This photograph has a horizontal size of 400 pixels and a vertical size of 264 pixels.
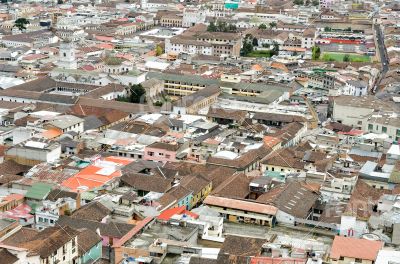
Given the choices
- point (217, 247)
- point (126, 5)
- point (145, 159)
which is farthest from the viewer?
point (126, 5)

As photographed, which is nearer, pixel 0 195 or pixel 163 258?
pixel 163 258

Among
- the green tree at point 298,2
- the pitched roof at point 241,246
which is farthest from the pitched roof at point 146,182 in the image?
the green tree at point 298,2

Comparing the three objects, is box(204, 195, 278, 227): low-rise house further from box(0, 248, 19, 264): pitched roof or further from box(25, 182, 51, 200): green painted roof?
box(0, 248, 19, 264): pitched roof

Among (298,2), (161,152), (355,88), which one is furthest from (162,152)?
(298,2)

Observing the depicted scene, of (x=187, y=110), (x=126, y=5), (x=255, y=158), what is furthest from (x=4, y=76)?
(x=126, y=5)

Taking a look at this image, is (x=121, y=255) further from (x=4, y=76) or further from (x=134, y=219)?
(x=4, y=76)

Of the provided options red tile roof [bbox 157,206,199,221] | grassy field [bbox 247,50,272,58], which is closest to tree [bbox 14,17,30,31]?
grassy field [bbox 247,50,272,58]

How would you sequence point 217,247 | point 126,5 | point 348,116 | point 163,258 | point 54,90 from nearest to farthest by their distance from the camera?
1. point 163,258
2. point 217,247
3. point 348,116
4. point 54,90
5. point 126,5
